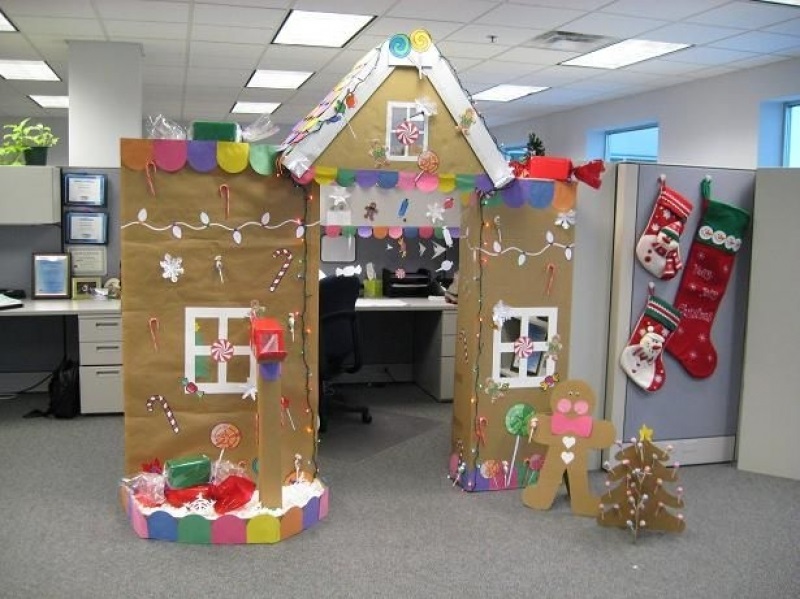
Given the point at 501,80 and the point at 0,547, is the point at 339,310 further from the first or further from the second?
the point at 501,80

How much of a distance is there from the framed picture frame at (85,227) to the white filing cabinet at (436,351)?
203cm

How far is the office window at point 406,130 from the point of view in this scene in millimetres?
2799

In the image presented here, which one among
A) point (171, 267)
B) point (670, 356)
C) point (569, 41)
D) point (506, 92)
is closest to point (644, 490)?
point (670, 356)

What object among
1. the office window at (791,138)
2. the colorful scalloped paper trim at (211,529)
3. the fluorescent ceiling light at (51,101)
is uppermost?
the fluorescent ceiling light at (51,101)

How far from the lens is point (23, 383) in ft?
14.9

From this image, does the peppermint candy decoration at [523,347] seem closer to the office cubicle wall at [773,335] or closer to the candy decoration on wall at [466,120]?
the candy decoration on wall at [466,120]

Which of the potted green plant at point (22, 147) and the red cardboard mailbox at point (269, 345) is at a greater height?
the potted green plant at point (22, 147)

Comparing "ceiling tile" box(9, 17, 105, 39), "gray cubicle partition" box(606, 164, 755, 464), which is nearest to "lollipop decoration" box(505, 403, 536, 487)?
"gray cubicle partition" box(606, 164, 755, 464)

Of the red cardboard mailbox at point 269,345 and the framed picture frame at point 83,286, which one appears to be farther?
the framed picture frame at point 83,286

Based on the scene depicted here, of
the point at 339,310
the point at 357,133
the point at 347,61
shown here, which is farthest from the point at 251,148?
the point at 347,61

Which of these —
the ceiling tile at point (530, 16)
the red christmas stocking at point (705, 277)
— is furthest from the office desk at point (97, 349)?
the ceiling tile at point (530, 16)

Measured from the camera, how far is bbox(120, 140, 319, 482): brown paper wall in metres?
2.78

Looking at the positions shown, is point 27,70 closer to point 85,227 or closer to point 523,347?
point 85,227

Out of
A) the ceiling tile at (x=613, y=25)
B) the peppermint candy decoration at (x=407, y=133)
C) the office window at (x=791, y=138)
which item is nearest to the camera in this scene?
the peppermint candy decoration at (x=407, y=133)
